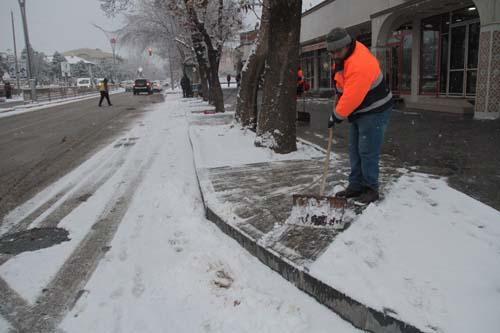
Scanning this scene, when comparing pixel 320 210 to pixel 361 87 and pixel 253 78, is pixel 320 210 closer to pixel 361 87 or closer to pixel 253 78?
pixel 361 87

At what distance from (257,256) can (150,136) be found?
329 inches

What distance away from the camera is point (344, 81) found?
13.9 ft

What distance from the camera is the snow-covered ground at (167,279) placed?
285cm

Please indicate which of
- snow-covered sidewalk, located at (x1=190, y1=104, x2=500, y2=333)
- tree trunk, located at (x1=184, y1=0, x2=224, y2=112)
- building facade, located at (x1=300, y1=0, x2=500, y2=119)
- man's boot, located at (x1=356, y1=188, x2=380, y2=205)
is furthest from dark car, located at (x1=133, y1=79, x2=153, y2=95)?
man's boot, located at (x1=356, y1=188, x2=380, y2=205)

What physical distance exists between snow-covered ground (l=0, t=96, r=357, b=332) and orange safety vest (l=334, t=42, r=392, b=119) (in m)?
1.77

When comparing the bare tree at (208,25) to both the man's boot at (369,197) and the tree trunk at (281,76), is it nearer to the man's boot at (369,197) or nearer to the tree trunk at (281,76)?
the tree trunk at (281,76)

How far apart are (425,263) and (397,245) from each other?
1.10ft

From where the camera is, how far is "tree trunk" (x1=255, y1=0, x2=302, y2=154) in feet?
23.1

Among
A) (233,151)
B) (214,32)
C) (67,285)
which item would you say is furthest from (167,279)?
(214,32)

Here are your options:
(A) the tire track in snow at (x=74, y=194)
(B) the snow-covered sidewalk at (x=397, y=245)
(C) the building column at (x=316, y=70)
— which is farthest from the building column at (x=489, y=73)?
(C) the building column at (x=316, y=70)

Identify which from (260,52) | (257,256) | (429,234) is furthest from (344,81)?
(260,52)

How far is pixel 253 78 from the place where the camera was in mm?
10648

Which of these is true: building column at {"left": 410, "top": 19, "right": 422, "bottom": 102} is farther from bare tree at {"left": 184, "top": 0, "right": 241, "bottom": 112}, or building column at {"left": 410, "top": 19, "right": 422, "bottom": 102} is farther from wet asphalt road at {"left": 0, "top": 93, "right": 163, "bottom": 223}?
wet asphalt road at {"left": 0, "top": 93, "right": 163, "bottom": 223}

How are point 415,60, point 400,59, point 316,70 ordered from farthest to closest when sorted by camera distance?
point 316,70 < point 400,59 < point 415,60
